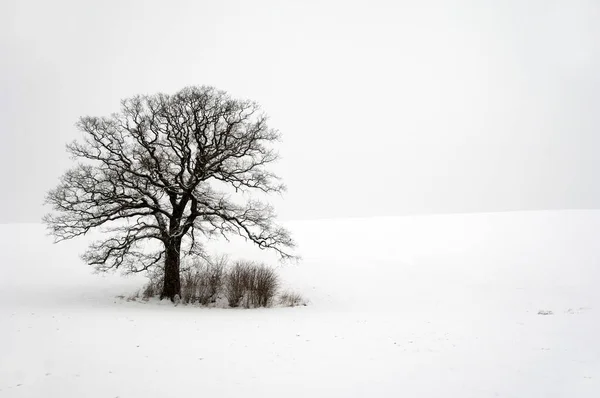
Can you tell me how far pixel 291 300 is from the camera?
69.3 ft

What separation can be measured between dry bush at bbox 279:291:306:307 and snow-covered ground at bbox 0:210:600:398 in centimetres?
90

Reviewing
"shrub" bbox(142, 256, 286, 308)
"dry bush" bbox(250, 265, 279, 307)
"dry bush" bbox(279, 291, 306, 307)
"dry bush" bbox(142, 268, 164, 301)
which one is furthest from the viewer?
"dry bush" bbox(279, 291, 306, 307)

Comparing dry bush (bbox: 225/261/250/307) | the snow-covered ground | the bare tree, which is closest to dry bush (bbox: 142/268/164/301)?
the bare tree

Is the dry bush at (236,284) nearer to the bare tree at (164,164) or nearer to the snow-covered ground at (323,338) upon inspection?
the snow-covered ground at (323,338)

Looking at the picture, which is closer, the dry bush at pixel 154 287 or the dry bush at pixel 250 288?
the dry bush at pixel 250 288

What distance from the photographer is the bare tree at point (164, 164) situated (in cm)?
1859

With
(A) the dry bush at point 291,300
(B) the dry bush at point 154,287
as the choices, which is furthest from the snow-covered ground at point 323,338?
(B) the dry bush at point 154,287

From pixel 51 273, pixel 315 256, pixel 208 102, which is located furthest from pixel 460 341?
pixel 51 273

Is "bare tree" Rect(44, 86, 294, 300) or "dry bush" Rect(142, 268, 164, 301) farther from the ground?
"bare tree" Rect(44, 86, 294, 300)

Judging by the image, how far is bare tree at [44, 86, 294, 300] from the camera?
18594 mm

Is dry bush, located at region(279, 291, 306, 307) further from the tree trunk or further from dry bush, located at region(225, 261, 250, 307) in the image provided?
the tree trunk

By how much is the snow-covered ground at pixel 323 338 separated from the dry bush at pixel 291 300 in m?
0.90

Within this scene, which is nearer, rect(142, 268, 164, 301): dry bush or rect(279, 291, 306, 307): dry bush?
rect(142, 268, 164, 301): dry bush

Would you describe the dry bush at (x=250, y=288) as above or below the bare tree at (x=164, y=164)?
below
